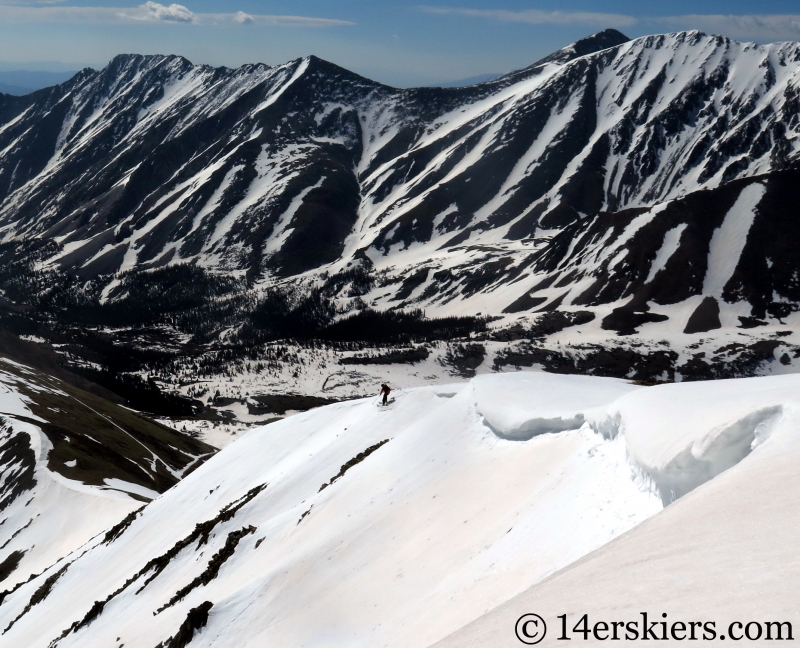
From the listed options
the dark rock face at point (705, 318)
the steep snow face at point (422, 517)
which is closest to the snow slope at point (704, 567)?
the steep snow face at point (422, 517)

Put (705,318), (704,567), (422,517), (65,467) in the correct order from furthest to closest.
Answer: (705,318)
(65,467)
(422,517)
(704,567)

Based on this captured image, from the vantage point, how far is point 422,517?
23.1 meters

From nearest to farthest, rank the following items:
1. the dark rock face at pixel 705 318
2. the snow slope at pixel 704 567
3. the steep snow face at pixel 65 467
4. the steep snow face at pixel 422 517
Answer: the snow slope at pixel 704 567, the steep snow face at pixel 422 517, the steep snow face at pixel 65 467, the dark rock face at pixel 705 318

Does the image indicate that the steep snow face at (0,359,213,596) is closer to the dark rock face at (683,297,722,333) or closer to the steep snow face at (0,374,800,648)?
the steep snow face at (0,374,800,648)

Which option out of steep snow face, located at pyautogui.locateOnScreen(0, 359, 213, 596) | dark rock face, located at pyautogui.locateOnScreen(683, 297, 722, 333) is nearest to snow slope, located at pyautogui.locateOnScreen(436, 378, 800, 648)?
steep snow face, located at pyautogui.locateOnScreen(0, 359, 213, 596)

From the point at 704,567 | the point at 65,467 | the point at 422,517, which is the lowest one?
the point at 65,467

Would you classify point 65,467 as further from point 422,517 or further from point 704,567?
point 704,567

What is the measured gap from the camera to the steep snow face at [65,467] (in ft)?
214

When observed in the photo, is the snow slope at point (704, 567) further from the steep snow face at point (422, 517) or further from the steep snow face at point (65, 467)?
the steep snow face at point (65, 467)

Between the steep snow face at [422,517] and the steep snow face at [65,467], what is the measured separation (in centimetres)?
2426

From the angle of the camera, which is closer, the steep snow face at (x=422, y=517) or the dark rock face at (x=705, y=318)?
the steep snow face at (x=422, y=517)

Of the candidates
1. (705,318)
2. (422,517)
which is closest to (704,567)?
(422,517)

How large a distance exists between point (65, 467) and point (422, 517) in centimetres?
7282

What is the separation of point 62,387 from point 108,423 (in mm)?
33096
